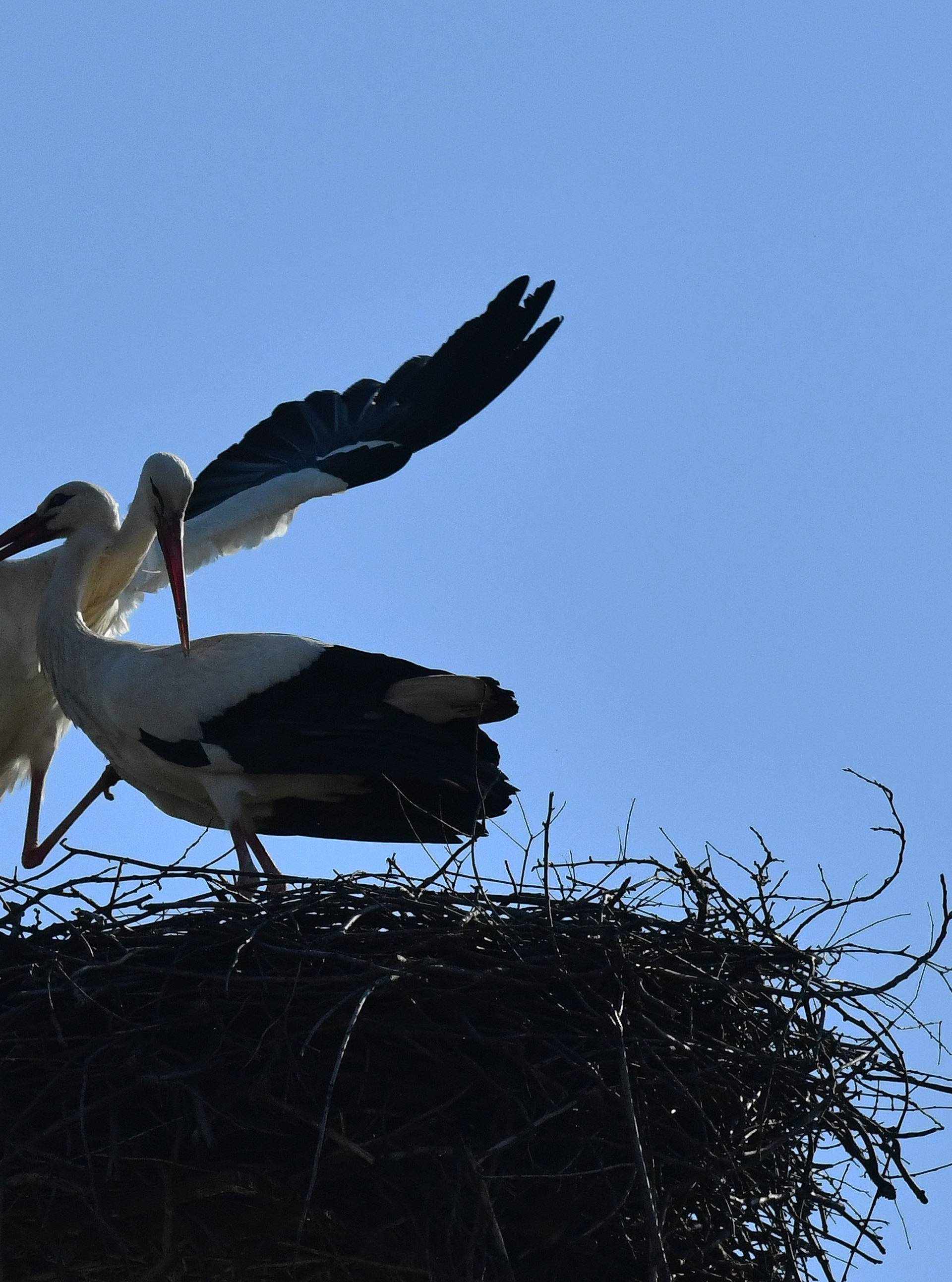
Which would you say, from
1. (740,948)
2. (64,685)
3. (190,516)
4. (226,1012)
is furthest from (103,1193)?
(190,516)

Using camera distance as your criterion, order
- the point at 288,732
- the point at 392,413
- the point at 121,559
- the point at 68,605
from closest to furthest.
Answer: the point at 288,732, the point at 68,605, the point at 121,559, the point at 392,413

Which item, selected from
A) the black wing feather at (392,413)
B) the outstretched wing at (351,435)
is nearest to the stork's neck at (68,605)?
the outstretched wing at (351,435)

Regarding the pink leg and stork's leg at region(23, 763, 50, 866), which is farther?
stork's leg at region(23, 763, 50, 866)

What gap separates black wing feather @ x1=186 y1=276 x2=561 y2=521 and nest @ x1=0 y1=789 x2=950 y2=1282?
2.82m

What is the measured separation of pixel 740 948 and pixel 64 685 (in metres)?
2.46

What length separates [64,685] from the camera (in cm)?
630

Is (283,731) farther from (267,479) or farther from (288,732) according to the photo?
(267,479)

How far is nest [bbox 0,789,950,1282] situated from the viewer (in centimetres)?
448

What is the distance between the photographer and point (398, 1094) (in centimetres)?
460

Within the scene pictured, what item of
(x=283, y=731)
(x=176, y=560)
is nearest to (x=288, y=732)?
(x=283, y=731)

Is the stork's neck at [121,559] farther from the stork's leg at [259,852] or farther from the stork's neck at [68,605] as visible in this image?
the stork's leg at [259,852]

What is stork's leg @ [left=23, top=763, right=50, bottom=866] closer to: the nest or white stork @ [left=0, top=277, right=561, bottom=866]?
white stork @ [left=0, top=277, right=561, bottom=866]

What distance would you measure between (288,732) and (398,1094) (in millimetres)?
1558

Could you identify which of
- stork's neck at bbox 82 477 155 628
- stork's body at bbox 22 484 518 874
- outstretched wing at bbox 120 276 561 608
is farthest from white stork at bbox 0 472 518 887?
outstretched wing at bbox 120 276 561 608
